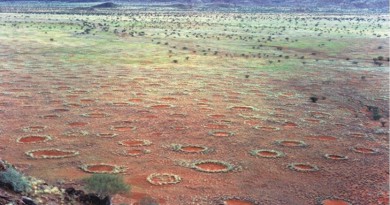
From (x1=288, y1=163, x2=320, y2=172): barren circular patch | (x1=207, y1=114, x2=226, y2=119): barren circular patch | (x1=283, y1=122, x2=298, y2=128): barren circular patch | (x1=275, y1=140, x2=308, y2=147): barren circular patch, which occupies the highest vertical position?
(x1=207, y1=114, x2=226, y2=119): barren circular patch

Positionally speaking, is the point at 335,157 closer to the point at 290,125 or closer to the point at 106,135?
the point at 290,125

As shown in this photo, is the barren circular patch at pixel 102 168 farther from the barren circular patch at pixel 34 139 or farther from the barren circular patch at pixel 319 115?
the barren circular patch at pixel 319 115

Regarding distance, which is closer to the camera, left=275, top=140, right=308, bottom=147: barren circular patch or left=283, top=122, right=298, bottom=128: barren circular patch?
left=275, top=140, right=308, bottom=147: barren circular patch

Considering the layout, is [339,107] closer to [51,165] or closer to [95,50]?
[51,165]

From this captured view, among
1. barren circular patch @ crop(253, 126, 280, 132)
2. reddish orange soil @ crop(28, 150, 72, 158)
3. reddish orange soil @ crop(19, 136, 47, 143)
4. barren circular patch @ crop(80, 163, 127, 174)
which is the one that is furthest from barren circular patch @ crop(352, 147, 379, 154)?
reddish orange soil @ crop(19, 136, 47, 143)

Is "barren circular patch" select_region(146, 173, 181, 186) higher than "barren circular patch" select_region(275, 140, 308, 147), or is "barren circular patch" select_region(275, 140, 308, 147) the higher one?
"barren circular patch" select_region(146, 173, 181, 186)

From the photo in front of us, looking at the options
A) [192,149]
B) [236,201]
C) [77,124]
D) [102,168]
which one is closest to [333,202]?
[236,201]

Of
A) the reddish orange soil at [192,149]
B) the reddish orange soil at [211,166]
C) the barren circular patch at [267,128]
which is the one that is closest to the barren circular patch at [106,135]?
the reddish orange soil at [192,149]

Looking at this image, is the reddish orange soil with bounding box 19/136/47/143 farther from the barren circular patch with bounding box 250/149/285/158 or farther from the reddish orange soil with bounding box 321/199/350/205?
the reddish orange soil with bounding box 321/199/350/205
